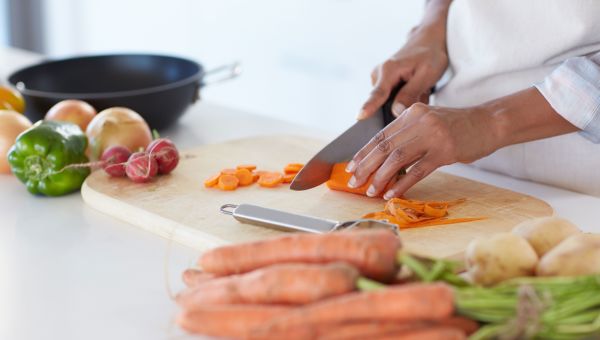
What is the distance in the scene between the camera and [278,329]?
1.00m

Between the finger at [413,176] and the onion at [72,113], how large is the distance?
2.69ft

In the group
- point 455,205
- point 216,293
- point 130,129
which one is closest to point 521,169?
point 455,205

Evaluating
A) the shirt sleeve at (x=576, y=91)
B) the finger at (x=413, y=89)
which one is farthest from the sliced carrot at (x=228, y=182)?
the shirt sleeve at (x=576, y=91)

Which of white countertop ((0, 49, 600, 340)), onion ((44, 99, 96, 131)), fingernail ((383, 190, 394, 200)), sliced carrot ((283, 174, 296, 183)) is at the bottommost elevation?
white countertop ((0, 49, 600, 340))

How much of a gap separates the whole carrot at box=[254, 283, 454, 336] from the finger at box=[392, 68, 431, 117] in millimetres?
1048

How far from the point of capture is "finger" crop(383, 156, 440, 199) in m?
1.66

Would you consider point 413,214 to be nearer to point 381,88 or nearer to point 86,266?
point 381,88

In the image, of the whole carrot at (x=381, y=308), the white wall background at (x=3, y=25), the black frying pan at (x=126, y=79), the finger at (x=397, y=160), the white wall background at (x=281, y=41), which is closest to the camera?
the whole carrot at (x=381, y=308)

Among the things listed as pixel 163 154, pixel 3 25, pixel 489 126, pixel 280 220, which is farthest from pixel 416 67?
pixel 3 25

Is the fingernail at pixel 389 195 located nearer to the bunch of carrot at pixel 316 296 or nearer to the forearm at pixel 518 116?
the forearm at pixel 518 116

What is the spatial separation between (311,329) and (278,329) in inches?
1.6

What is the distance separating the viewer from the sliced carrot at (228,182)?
1.78 metres

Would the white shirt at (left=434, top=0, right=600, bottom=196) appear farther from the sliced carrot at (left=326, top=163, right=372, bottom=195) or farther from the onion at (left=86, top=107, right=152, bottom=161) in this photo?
the onion at (left=86, top=107, right=152, bottom=161)

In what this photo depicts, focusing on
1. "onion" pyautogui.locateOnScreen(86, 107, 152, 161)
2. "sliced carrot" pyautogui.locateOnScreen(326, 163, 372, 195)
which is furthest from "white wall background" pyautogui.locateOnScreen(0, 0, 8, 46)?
"sliced carrot" pyautogui.locateOnScreen(326, 163, 372, 195)
